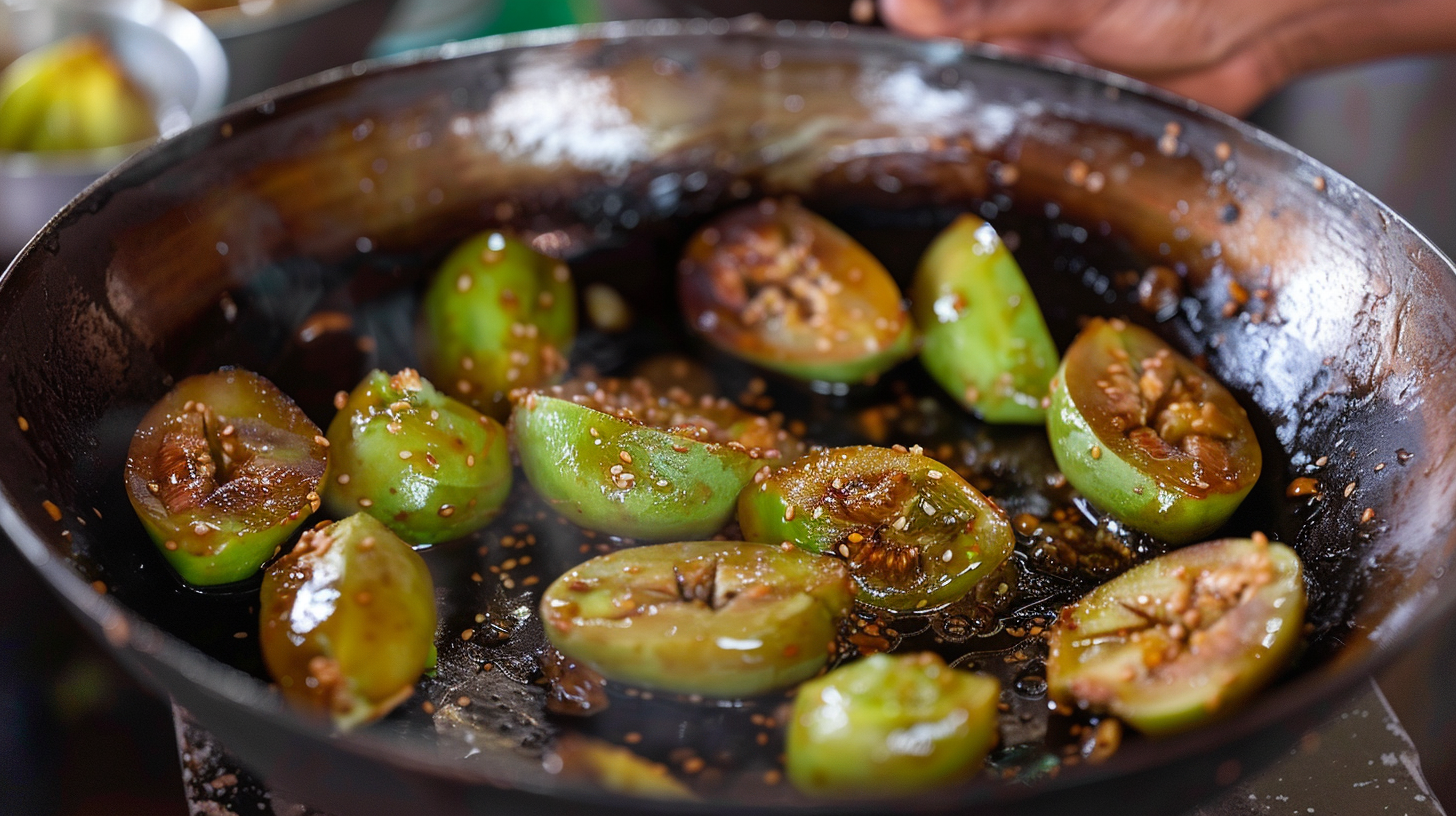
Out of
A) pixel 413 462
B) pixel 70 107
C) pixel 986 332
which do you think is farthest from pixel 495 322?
pixel 70 107

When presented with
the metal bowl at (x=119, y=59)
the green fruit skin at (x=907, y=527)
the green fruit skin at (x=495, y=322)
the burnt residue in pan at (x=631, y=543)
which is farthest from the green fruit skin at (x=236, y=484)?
the metal bowl at (x=119, y=59)

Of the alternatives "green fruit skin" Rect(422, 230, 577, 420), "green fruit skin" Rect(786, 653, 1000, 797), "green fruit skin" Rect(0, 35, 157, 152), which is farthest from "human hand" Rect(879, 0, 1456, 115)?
"green fruit skin" Rect(0, 35, 157, 152)

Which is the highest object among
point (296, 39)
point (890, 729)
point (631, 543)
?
point (296, 39)

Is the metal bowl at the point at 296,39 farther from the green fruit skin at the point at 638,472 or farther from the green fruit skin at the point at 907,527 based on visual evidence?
the green fruit skin at the point at 907,527

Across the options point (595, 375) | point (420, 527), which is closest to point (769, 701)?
point (420, 527)

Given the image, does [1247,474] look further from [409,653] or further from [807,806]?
[409,653]

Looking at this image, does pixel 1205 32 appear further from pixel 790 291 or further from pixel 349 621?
pixel 349 621
